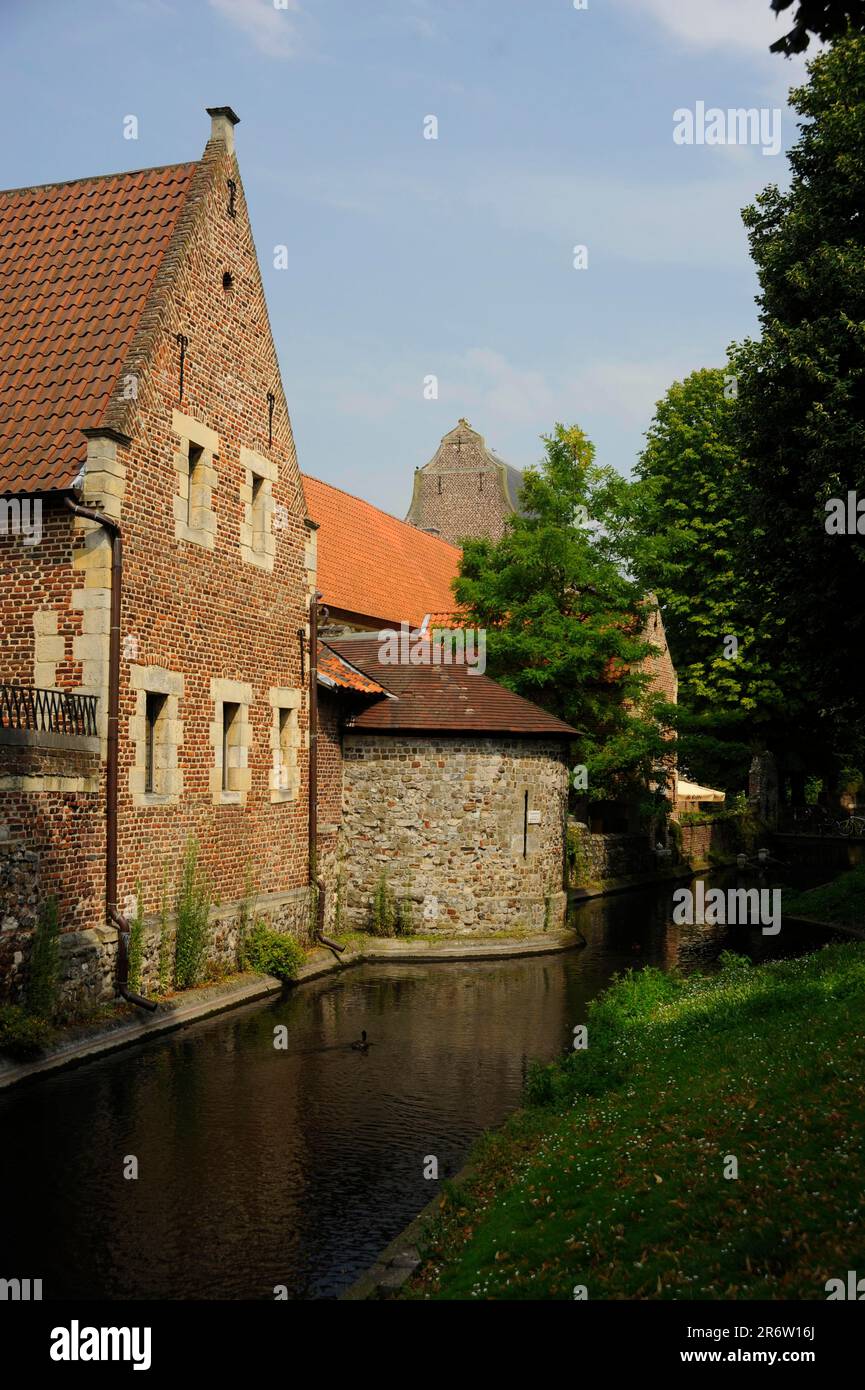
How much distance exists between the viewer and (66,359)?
60.3 ft

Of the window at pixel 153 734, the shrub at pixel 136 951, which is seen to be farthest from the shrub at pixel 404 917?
the shrub at pixel 136 951

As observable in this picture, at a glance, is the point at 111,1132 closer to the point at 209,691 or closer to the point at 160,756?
the point at 160,756

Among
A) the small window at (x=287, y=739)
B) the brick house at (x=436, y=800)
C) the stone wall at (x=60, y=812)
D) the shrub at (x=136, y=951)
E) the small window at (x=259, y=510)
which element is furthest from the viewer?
the brick house at (x=436, y=800)

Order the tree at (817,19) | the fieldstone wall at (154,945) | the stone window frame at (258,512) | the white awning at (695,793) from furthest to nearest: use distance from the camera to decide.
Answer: the white awning at (695,793)
the stone window frame at (258,512)
the fieldstone wall at (154,945)
the tree at (817,19)

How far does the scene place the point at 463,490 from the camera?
53.8m

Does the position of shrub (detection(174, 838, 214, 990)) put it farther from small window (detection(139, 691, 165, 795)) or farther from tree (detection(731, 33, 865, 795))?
tree (detection(731, 33, 865, 795))

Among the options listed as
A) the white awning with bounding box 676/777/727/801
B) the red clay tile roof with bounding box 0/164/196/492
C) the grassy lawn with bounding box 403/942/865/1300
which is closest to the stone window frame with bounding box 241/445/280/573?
the red clay tile roof with bounding box 0/164/196/492

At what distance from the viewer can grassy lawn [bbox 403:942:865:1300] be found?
663cm

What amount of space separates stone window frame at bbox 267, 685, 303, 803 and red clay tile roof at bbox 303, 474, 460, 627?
36.8 feet

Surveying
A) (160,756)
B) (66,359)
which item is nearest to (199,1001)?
(160,756)

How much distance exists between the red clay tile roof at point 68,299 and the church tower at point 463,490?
32891 mm

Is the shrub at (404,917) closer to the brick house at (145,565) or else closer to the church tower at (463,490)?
the brick house at (145,565)

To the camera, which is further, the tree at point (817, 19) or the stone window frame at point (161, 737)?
the stone window frame at point (161, 737)

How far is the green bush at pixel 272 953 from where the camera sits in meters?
19.7
